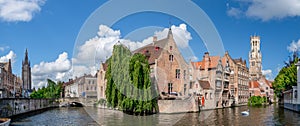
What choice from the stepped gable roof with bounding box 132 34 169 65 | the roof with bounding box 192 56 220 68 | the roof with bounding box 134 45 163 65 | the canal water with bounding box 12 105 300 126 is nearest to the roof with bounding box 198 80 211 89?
the roof with bounding box 192 56 220 68

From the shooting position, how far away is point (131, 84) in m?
45.2

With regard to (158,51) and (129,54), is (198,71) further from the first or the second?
(129,54)

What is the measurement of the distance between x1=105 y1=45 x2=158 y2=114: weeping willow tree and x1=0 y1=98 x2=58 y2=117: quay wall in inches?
599

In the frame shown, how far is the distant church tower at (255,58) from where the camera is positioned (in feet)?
517

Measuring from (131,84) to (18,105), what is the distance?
19903mm

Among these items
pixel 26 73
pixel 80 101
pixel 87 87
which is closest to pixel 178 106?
pixel 80 101

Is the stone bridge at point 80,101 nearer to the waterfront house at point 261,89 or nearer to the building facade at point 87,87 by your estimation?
the building facade at point 87,87

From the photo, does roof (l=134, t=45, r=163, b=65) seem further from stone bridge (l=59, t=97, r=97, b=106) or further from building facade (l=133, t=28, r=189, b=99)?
stone bridge (l=59, t=97, r=97, b=106)

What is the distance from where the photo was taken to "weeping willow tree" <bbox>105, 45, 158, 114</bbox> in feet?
147

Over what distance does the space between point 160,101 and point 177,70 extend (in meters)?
12.6

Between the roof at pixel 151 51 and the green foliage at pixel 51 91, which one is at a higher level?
the roof at pixel 151 51

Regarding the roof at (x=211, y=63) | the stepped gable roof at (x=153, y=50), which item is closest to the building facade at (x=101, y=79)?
the stepped gable roof at (x=153, y=50)

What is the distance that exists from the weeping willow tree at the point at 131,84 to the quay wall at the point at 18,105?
599 inches

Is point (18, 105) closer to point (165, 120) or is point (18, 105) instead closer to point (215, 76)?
point (165, 120)
